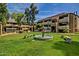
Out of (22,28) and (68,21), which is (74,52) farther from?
(22,28)

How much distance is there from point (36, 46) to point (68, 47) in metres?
0.47

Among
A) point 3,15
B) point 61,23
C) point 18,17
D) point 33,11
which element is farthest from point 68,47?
point 3,15

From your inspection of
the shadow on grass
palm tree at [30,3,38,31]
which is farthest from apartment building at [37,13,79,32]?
the shadow on grass

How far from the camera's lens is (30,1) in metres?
3.66

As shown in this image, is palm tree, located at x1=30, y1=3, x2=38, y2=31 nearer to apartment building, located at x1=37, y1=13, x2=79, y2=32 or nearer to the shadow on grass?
apartment building, located at x1=37, y1=13, x2=79, y2=32

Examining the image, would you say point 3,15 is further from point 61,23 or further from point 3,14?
point 61,23

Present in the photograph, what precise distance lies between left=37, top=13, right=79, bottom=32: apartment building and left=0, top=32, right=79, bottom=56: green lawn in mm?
111

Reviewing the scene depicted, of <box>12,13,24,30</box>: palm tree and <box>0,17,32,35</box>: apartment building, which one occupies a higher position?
<box>12,13,24,30</box>: palm tree

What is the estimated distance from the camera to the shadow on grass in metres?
3.63

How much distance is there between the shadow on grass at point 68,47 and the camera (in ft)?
11.9

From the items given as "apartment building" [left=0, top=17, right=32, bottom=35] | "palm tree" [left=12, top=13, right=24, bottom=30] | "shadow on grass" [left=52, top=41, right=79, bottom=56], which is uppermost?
"palm tree" [left=12, top=13, right=24, bottom=30]

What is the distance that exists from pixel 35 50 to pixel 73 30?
2.12 ft

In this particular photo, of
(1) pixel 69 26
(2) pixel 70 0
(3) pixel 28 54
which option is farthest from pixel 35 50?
(2) pixel 70 0

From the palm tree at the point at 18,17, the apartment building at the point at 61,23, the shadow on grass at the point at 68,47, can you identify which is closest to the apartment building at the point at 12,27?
the palm tree at the point at 18,17
